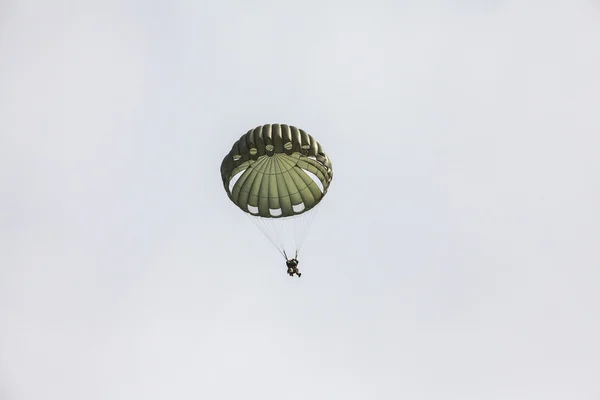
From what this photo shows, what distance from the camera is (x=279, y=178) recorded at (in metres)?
42.0

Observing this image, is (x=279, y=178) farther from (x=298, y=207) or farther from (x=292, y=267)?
(x=292, y=267)

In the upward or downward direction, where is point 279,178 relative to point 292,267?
upward

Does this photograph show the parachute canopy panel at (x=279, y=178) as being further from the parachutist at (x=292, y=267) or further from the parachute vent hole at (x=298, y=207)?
the parachutist at (x=292, y=267)

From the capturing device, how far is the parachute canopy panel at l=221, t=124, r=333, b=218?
132ft

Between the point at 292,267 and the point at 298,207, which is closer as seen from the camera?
the point at 292,267

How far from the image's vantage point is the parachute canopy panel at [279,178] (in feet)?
132

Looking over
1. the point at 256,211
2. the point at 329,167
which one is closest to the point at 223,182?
the point at 256,211

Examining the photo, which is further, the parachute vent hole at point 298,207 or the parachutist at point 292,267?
the parachute vent hole at point 298,207

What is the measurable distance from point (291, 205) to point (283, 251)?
7.27 ft

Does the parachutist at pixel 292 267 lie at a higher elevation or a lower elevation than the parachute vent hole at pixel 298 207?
lower

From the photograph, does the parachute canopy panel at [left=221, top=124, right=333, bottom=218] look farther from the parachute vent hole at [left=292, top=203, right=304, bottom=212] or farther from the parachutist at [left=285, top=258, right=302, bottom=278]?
the parachutist at [left=285, top=258, right=302, bottom=278]

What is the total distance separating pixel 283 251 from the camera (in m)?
A: 42.4

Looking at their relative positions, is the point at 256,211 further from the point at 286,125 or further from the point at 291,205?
the point at 286,125

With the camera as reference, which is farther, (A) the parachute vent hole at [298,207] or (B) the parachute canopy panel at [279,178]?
(A) the parachute vent hole at [298,207]
